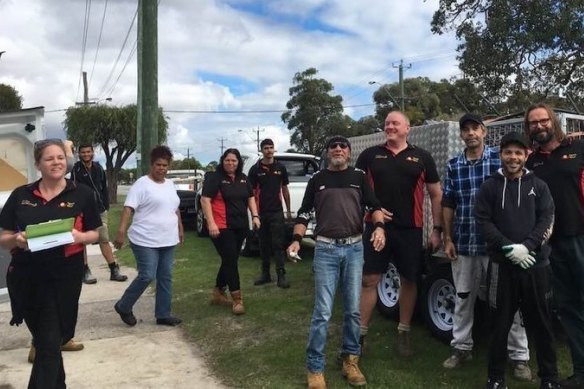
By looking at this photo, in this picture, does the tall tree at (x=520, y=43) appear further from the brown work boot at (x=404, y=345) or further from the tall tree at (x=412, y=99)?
the tall tree at (x=412, y=99)

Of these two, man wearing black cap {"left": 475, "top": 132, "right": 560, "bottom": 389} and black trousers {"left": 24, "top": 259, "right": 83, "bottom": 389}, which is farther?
man wearing black cap {"left": 475, "top": 132, "right": 560, "bottom": 389}

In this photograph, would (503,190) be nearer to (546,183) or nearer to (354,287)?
(546,183)

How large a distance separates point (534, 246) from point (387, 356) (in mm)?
1781

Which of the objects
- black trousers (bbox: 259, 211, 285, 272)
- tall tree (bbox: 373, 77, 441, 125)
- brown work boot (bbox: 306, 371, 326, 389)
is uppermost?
tall tree (bbox: 373, 77, 441, 125)

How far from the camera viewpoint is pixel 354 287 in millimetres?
4305

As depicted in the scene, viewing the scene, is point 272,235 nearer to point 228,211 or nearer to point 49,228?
point 228,211

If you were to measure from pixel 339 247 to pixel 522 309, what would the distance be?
132cm

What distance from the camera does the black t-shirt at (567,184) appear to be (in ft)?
13.1

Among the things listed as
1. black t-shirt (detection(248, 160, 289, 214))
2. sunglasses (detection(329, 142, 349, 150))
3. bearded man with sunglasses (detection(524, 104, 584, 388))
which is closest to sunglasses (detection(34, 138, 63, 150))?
sunglasses (detection(329, 142, 349, 150))

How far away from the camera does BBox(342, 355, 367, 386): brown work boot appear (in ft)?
14.0

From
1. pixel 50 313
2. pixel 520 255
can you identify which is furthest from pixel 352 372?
pixel 50 313

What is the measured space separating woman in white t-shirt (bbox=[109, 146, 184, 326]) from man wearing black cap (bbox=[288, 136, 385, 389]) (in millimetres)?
1995

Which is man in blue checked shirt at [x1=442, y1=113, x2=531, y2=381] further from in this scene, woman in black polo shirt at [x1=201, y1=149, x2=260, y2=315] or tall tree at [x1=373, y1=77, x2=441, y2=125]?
tall tree at [x1=373, y1=77, x2=441, y2=125]

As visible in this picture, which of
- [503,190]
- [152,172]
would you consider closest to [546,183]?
[503,190]
